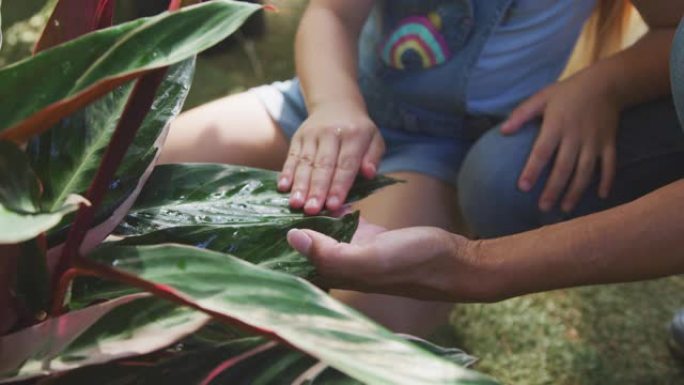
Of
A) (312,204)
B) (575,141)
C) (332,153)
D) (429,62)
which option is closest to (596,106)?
(575,141)

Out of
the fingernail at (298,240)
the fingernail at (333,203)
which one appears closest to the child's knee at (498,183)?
the fingernail at (333,203)

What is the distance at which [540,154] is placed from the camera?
105 centimetres

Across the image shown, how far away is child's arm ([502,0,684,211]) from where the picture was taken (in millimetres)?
1041

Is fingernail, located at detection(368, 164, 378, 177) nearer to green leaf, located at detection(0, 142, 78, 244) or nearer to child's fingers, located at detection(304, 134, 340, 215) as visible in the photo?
child's fingers, located at detection(304, 134, 340, 215)

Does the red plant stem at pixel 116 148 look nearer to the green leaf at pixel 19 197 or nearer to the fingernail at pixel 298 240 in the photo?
the green leaf at pixel 19 197

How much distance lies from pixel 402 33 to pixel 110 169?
733 millimetres

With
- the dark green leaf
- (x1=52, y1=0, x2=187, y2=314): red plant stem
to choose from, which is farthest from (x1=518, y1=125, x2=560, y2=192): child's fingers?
(x1=52, y1=0, x2=187, y2=314): red plant stem

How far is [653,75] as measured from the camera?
41.9 inches

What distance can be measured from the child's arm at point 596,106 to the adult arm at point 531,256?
0.79ft

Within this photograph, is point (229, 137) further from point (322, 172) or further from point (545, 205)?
point (545, 205)

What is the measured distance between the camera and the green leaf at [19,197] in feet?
1.35

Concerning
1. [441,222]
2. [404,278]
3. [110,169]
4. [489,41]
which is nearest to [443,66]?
[489,41]

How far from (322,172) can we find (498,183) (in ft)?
0.99

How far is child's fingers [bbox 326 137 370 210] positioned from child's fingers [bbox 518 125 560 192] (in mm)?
221
